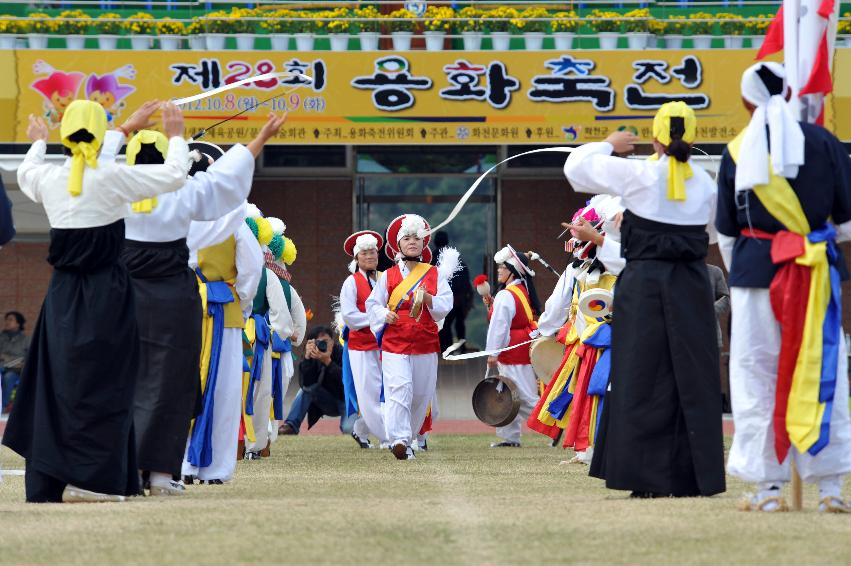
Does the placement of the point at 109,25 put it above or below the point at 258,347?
above

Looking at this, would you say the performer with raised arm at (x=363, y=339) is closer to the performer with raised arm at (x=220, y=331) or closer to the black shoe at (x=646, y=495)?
the performer with raised arm at (x=220, y=331)

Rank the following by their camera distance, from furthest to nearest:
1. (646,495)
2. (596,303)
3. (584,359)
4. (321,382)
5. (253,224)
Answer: (321,382), (253,224), (584,359), (596,303), (646,495)

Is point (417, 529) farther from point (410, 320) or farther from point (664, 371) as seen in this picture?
point (410, 320)

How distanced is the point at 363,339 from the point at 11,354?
24.6ft

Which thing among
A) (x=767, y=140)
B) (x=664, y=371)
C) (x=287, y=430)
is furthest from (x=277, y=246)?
(x=767, y=140)

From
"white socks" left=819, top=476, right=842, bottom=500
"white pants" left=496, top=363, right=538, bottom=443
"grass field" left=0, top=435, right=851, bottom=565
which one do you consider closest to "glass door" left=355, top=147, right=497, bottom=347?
"white pants" left=496, top=363, right=538, bottom=443

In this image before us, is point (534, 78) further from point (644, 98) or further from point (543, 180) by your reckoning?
point (543, 180)

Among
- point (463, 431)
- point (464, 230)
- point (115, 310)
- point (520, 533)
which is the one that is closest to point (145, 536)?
point (520, 533)

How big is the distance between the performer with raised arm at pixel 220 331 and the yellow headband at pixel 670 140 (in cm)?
273

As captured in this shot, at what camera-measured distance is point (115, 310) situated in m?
8.49

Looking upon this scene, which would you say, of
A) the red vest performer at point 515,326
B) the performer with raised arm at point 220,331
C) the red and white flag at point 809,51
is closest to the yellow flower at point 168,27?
the red vest performer at point 515,326

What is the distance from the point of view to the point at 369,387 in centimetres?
1481

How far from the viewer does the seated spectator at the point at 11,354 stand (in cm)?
2052

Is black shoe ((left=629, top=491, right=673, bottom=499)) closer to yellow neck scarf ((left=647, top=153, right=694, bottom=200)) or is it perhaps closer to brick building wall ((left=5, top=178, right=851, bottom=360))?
yellow neck scarf ((left=647, top=153, right=694, bottom=200))
